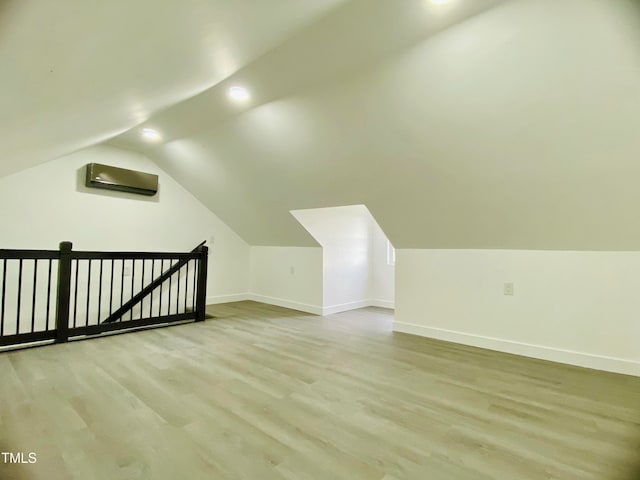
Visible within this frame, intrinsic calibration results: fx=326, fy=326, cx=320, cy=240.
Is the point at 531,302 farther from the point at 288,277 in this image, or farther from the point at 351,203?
the point at 288,277

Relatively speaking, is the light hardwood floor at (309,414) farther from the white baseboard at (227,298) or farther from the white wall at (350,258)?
the white baseboard at (227,298)

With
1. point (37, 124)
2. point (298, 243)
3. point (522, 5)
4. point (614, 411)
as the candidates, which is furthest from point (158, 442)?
point (298, 243)

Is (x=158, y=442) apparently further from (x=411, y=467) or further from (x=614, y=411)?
(x=614, y=411)

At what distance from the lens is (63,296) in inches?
134

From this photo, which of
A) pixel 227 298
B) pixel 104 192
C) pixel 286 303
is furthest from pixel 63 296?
pixel 286 303

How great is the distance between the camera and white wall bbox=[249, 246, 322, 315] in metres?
5.19

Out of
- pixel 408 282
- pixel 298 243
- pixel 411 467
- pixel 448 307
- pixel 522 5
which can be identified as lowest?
pixel 411 467

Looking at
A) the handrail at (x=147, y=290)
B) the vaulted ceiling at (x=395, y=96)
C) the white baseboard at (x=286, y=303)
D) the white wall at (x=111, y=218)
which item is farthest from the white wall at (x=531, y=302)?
the white wall at (x=111, y=218)

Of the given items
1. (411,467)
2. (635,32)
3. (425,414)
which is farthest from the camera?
(425,414)

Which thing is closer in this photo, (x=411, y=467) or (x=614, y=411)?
(x=411, y=467)

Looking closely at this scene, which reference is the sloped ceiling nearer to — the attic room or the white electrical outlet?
the attic room

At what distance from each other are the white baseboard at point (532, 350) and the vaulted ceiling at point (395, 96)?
98cm

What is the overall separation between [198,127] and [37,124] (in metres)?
2.10

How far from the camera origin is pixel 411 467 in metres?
1.56
